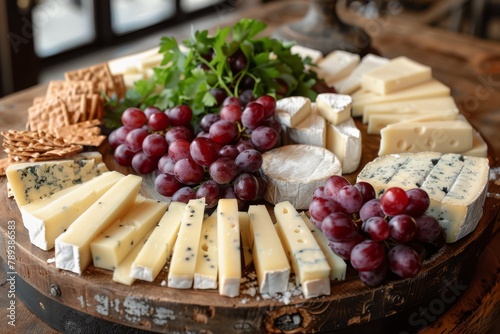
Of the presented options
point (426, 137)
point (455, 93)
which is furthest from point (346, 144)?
point (455, 93)

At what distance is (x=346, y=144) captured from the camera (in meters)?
1.37

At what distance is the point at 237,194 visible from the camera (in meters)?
1.21

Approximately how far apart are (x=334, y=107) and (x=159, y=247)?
57 cm

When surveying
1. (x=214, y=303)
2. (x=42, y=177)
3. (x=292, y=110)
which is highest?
(x=292, y=110)

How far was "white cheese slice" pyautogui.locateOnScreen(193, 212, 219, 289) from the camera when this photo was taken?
3.33 ft

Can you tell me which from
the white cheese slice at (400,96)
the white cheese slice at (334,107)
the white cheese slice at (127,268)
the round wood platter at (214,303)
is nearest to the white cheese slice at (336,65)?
the white cheese slice at (400,96)

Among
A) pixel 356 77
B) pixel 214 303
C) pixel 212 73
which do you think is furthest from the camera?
pixel 356 77

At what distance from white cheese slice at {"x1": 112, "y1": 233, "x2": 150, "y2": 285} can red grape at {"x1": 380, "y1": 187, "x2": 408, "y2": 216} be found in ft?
1.33

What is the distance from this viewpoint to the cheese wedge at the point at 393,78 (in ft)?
5.43

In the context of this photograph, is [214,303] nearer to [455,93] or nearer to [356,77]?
[356,77]

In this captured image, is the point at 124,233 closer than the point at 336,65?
Yes

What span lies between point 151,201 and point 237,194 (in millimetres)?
159

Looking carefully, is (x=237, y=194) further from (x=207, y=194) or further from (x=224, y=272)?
(x=224, y=272)

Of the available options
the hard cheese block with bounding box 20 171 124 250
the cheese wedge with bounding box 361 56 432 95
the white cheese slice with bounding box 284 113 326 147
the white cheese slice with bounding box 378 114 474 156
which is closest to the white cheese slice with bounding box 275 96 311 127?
the white cheese slice with bounding box 284 113 326 147
